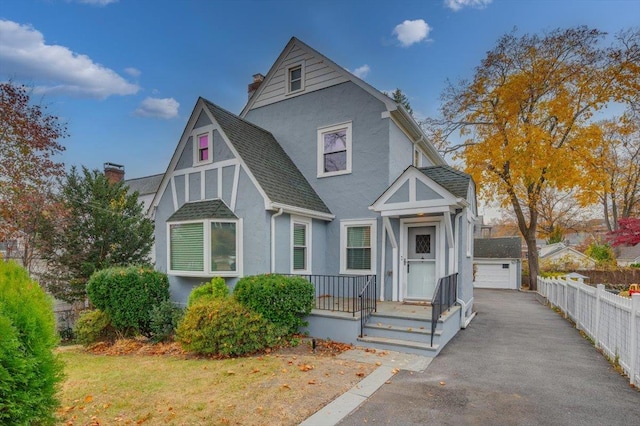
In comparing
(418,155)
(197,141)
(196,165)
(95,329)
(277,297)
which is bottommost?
(95,329)

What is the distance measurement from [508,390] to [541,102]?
19.4 metres

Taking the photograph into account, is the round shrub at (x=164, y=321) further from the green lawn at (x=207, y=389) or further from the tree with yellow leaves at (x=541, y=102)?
the tree with yellow leaves at (x=541, y=102)

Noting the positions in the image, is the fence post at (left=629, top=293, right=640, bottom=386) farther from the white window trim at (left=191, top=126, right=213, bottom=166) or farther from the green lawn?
the white window trim at (left=191, top=126, right=213, bottom=166)

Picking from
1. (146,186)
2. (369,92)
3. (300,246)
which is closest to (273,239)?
(300,246)

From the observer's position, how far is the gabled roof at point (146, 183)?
23.0 meters

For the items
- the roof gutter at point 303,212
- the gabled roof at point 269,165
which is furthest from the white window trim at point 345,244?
the gabled roof at point 269,165

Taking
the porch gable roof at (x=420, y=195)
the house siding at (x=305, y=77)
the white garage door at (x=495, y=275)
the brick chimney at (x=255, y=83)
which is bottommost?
the white garage door at (x=495, y=275)

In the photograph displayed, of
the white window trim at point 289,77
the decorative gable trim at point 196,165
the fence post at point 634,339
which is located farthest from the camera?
the white window trim at point 289,77

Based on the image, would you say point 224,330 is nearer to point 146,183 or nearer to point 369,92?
point 369,92

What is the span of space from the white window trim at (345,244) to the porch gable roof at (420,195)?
2.92 ft

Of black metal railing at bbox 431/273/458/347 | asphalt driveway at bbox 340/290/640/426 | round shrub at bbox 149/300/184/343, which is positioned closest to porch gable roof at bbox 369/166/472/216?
black metal railing at bbox 431/273/458/347

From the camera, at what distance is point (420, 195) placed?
839cm

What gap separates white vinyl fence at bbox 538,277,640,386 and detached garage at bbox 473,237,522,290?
13.9 metres

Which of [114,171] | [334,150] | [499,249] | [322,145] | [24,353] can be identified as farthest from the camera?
[499,249]
